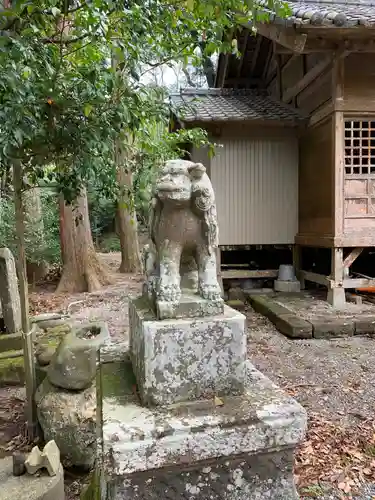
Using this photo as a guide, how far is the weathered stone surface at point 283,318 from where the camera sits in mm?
5297

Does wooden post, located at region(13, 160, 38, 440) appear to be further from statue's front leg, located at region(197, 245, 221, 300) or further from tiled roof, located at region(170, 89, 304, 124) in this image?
tiled roof, located at region(170, 89, 304, 124)

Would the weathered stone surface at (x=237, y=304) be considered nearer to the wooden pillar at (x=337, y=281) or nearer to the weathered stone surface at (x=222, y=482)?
the wooden pillar at (x=337, y=281)

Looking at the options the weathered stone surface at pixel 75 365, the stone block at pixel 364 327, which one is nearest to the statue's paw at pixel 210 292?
the weathered stone surface at pixel 75 365

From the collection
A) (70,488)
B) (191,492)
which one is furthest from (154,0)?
(70,488)

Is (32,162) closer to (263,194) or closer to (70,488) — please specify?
(70,488)

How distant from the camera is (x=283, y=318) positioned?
18.6 ft

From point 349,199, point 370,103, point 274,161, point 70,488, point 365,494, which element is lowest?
point 70,488

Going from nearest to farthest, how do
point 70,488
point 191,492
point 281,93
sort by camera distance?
point 191,492 < point 70,488 < point 281,93

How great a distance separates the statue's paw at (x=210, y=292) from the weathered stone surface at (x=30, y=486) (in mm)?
1867

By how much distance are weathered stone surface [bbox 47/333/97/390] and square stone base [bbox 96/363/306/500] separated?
1.61 metres

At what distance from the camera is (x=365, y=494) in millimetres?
2330

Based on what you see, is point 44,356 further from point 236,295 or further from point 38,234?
point 38,234

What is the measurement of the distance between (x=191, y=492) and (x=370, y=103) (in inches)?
254

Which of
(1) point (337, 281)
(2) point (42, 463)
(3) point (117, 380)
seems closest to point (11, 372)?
(2) point (42, 463)
